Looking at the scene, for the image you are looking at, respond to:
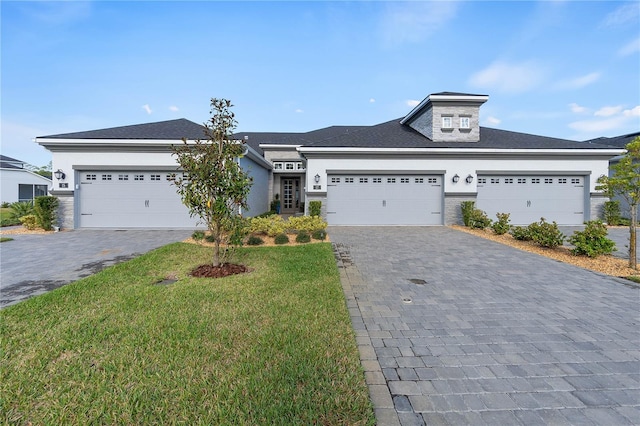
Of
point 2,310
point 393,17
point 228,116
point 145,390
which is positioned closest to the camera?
point 145,390

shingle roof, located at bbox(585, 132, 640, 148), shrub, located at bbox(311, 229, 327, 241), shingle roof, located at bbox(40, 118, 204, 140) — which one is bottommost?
shrub, located at bbox(311, 229, 327, 241)

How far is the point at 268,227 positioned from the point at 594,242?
9276 millimetres

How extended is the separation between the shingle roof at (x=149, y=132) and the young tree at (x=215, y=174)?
711cm

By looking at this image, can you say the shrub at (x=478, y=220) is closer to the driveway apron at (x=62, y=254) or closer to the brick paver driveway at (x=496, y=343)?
the brick paver driveway at (x=496, y=343)

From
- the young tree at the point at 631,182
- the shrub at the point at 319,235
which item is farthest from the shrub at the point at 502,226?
the shrub at the point at 319,235

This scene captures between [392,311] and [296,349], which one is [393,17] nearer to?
[392,311]

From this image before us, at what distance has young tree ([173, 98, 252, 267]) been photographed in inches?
218

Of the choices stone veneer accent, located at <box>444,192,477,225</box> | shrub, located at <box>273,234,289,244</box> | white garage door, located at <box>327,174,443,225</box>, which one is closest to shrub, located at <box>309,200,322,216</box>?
white garage door, located at <box>327,174,443,225</box>

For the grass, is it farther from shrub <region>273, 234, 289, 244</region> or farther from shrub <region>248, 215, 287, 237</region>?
shrub <region>248, 215, 287, 237</region>

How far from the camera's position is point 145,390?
7.64 ft

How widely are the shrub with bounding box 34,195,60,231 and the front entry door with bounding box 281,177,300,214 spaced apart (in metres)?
13.0

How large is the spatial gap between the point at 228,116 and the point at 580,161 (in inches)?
646

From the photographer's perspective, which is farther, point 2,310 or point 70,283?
point 70,283

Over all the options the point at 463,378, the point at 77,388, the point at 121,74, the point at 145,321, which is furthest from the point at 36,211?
the point at 463,378
